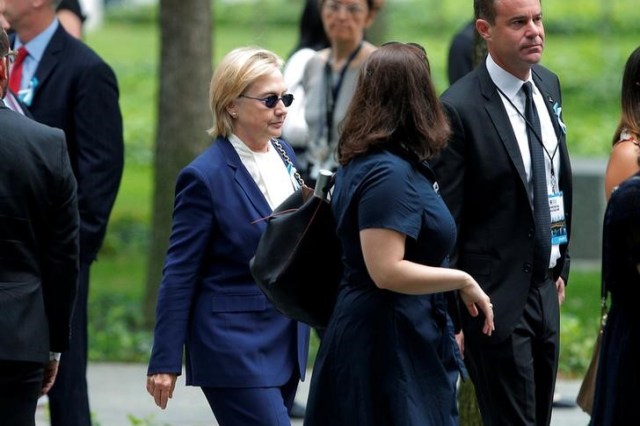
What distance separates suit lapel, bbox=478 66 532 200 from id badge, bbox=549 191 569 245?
0.15 meters

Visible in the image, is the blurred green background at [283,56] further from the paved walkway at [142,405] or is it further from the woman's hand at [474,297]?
the woman's hand at [474,297]

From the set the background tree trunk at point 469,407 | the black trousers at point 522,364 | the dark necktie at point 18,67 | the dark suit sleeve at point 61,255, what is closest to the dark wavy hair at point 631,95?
the black trousers at point 522,364

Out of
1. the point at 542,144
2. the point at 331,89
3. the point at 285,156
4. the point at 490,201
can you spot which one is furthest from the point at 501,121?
the point at 331,89

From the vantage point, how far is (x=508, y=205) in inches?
219

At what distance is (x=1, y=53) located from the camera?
4918 millimetres

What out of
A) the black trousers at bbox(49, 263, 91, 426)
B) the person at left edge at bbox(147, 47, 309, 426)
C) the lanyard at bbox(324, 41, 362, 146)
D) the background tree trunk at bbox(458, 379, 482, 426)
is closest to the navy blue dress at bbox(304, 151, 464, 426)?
the person at left edge at bbox(147, 47, 309, 426)

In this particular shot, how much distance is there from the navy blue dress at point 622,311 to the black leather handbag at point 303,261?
3.11 ft

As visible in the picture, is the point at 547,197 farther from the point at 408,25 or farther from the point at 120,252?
the point at 408,25

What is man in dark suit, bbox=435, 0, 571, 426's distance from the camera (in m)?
5.55

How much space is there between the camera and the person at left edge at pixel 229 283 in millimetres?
5305

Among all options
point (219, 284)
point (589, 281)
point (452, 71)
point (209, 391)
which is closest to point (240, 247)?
point (219, 284)

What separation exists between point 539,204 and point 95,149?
2.18 metres

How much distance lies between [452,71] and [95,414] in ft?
9.50

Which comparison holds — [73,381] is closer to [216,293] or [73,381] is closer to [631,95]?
[216,293]
